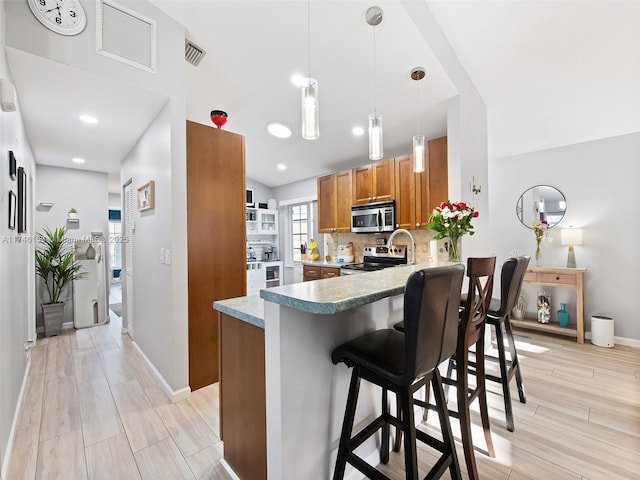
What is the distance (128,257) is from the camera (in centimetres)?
359

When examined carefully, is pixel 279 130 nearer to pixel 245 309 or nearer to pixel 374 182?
pixel 374 182

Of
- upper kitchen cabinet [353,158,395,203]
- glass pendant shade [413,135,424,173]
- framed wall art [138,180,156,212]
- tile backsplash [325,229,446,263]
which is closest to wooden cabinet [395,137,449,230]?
upper kitchen cabinet [353,158,395,203]

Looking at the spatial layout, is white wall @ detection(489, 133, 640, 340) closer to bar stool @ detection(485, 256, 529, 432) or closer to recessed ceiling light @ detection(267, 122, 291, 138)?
bar stool @ detection(485, 256, 529, 432)

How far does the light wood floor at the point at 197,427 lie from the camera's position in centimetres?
157

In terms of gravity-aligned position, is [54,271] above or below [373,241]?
below

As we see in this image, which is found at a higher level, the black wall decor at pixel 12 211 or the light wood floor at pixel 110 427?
the black wall decor at pixel 12 211

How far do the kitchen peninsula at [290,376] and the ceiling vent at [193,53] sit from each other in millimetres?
2338

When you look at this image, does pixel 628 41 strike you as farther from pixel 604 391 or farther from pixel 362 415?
pixel 362 415

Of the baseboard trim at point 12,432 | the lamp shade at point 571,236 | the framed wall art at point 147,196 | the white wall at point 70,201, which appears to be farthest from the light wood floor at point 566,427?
the white wall at point 70,201

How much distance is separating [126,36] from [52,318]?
12.2ft

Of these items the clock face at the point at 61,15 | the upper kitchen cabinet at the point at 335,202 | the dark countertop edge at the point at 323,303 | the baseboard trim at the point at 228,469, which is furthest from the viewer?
the upper kitchen cabinet at the point at 335,202

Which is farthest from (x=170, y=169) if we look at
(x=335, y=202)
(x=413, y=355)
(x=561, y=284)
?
(x=561, y=284)

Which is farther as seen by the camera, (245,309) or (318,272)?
(318,272)

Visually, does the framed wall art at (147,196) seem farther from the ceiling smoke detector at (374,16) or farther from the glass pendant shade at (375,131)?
the ceiling smoke detector at (374,16)
